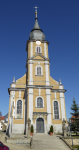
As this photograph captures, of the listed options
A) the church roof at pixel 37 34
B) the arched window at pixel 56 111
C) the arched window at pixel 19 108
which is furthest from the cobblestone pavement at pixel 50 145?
the church roof at pixel 37 34

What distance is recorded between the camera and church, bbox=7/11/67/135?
23.4m

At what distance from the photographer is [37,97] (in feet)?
81.5

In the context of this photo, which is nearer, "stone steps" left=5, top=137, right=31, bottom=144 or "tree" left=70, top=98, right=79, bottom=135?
"stone steps" left=5, top=137, right=31, bottom=144

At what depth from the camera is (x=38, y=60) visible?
2848 centimetres

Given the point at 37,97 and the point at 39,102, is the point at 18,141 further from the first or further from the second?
the point at 37,97

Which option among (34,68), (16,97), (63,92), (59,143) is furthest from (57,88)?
(59,143)

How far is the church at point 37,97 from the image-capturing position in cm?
2338

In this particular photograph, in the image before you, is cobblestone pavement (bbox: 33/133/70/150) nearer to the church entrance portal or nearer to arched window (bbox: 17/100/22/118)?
the church entrance portal

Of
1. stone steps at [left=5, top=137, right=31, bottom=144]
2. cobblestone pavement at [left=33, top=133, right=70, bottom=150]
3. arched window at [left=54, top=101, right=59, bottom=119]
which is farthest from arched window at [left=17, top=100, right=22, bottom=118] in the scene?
cobblestone pavement at [left=33, top=133, right=70, bottom=150]

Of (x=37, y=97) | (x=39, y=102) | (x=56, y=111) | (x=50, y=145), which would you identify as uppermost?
(x=37, y=97)

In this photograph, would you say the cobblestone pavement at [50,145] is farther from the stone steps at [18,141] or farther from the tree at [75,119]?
the tree at [75,119]

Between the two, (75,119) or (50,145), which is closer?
(50,145)

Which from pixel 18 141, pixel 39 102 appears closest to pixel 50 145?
pixel 18 141

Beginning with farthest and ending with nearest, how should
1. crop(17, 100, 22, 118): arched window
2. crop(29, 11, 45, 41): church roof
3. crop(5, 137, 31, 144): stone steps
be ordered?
crop(29, 11, 45, 41): church roof → crop(17, 100, 22, 118): arched window → crop(5, 137, 31, 144): stone steps
